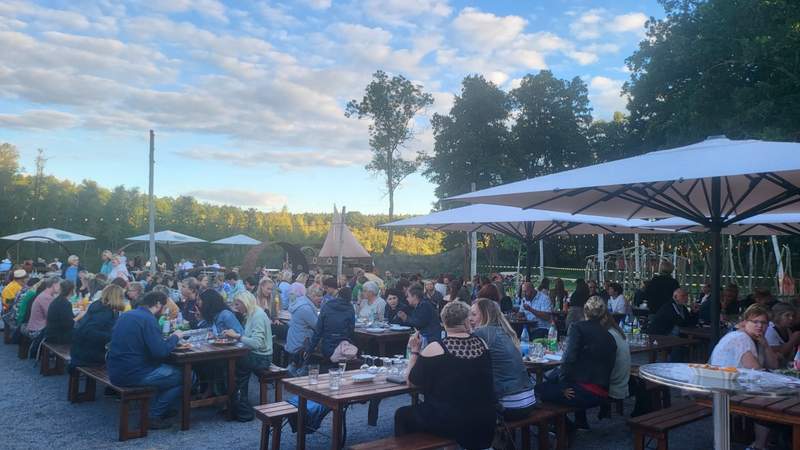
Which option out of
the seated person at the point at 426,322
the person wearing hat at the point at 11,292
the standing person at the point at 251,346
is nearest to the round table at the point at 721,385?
the seated person at the point at 426,322

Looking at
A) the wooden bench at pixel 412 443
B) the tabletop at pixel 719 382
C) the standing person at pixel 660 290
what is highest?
the standing person at pixel 660 290

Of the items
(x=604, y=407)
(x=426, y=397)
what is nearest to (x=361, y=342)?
(x=604, y=407)

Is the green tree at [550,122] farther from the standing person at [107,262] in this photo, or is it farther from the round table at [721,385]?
the round table at [721,385]

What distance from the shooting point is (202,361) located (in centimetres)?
583

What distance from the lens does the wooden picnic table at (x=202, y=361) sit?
5523 mm

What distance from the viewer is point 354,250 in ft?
64.1

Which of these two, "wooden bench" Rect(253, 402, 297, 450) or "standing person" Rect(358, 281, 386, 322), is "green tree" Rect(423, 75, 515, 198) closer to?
"standing person" Rect(358, 281, 386, 322)

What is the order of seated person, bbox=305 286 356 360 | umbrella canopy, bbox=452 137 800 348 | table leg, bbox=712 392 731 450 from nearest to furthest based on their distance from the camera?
table leg, bbox=712 392 731 450, umbrella canopy, bbox=452 137 800 348, seated person, bbox=305 286 356 360

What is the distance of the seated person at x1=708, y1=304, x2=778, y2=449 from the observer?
4465 mm

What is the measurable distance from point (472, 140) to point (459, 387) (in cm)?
2519

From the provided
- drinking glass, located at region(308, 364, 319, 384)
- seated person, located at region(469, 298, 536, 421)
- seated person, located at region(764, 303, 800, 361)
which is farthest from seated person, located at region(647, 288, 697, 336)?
drinking glass, located at region(308, 364, 319, 384)

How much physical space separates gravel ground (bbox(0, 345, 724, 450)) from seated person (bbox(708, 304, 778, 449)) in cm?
66

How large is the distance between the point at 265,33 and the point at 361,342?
261 inches

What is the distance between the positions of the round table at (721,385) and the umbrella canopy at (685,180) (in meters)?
1.29
